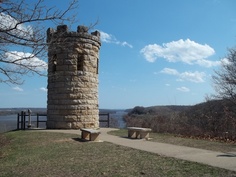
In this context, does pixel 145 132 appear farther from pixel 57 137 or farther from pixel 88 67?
pixel 88 67

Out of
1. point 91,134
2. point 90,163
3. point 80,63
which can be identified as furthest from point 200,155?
point 80,63

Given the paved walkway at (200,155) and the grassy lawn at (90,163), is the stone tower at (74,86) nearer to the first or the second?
the grassy lawn at (90,163)

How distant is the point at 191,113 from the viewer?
76.0ft

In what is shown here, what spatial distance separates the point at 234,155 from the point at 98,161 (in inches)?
158

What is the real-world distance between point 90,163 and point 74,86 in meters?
10.1

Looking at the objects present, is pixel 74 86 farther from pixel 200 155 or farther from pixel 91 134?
pixel 200 155

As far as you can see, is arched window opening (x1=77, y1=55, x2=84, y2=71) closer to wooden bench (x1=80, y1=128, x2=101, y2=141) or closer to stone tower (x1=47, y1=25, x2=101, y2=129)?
stone tower (x1=47, y1=25, x2=101, y2=129)

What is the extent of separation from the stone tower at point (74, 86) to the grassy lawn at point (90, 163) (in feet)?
20.0

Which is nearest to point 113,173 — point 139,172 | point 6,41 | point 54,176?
point 139,172

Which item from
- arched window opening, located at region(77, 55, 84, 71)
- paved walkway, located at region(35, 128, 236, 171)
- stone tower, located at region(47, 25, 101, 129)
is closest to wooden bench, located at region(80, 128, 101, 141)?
paved walkway, located at region(35, 128, 236, 171)

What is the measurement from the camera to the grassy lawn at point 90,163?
7164mm

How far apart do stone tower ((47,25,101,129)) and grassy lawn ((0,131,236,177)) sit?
20.0 feet

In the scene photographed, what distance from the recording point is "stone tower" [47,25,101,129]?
17969mm

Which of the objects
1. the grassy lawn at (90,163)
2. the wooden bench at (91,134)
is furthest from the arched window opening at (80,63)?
the grassy lawn at (90,163)
